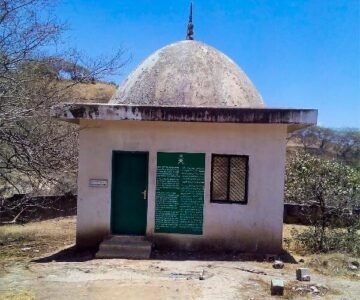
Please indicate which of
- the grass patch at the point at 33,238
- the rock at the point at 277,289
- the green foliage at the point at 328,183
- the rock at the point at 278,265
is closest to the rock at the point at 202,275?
the rock at the point at 277,289

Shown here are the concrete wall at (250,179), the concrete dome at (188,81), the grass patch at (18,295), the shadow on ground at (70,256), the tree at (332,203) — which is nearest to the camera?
the grass patch at (18,295)

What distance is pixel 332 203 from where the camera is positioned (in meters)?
12.1

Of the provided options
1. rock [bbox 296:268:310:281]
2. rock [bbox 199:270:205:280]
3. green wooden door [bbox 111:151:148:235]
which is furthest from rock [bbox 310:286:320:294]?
green wooden door [bbox 111:151:148:235]

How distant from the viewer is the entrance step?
984 cm

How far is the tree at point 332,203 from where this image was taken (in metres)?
11.5

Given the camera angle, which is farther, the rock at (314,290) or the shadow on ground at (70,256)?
the shadow on ground at (70,256)

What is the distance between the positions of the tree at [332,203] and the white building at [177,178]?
180 cm

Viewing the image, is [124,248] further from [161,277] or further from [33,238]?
[33,238]

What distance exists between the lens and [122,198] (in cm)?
1073

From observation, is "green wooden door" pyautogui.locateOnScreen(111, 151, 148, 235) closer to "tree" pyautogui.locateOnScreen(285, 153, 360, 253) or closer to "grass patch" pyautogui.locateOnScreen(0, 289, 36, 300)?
"grass patch" pyautogui.locateOnScreen(0, 289, 36, 300)

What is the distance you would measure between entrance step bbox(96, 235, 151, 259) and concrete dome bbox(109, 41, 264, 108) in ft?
11.0

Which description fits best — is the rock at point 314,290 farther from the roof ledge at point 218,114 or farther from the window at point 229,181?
the roof ledge at point 218,114

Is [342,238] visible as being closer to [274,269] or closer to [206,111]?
[274,269]

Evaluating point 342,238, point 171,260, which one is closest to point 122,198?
point 171,260
